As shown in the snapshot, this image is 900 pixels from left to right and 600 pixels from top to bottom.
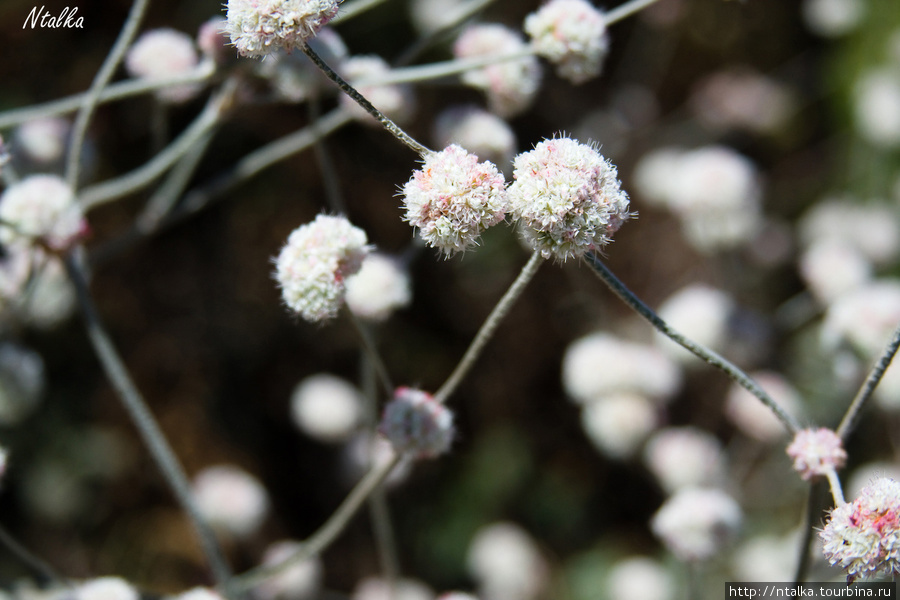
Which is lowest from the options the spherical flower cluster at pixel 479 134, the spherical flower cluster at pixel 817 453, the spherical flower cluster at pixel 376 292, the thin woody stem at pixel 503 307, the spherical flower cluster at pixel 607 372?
the spherical flower cluster at pixel 817 453

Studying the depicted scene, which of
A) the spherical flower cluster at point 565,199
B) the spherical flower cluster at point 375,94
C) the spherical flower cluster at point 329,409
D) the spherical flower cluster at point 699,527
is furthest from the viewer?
the spherical flower cluster at point 329,409

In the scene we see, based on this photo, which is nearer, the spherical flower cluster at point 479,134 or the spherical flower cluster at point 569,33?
the spherical flower cluster at point 569,33

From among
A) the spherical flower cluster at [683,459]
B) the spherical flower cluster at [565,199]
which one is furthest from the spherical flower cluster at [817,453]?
the spherical flower cluster at [683,459]

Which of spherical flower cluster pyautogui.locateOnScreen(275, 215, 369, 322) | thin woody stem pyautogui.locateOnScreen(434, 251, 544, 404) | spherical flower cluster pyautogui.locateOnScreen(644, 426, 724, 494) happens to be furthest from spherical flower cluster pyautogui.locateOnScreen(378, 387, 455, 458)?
spherical flower cluster pyautogui.locateOnScreen(644, 426, 724, 494)

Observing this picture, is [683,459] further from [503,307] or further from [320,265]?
[320,265]

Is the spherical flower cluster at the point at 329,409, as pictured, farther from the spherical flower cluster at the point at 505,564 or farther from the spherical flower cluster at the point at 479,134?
the spherical flower cluster at the point at 479,134

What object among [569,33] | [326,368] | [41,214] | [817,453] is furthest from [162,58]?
[817,453]

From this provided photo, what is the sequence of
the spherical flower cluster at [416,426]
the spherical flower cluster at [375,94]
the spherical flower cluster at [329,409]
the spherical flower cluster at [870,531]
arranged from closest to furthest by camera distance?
the spherical flower cluster at [870,531], the spherical flower cluster at [416,426], the spherical flower cluster at [375,94], the spherical flower cluster at [329,409]
